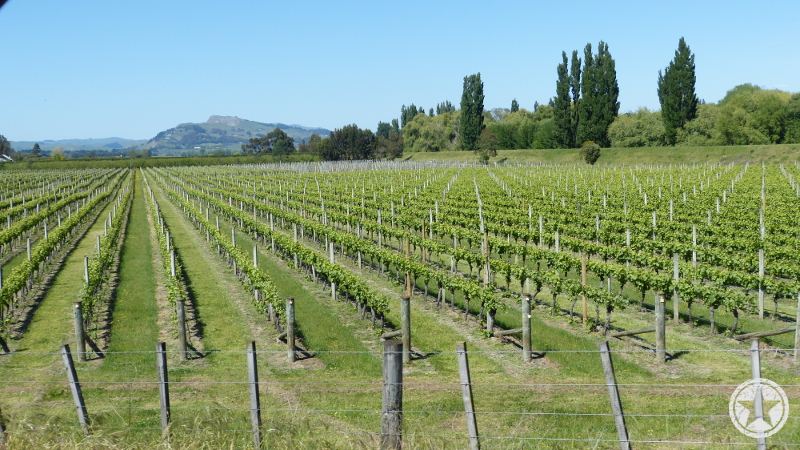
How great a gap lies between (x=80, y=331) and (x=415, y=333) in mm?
6868

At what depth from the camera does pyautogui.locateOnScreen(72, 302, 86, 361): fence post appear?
12.7m

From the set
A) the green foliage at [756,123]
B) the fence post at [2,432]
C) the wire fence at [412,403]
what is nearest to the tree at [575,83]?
the green foliage at [756,123]

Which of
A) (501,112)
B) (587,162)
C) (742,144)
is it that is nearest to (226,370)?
(587,162)

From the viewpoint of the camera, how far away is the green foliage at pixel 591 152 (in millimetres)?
82062

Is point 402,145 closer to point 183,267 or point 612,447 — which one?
point 183,267

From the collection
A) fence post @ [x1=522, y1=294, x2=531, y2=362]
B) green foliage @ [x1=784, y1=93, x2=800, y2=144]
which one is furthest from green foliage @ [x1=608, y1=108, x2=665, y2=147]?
fence post @ [x1=522, y1=294, x2=531, y2=362]

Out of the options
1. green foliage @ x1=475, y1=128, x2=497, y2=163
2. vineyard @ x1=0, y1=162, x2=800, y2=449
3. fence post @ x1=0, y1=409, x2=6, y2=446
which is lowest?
vineyard @ x1=0, y1=162, x2=800, y2=449

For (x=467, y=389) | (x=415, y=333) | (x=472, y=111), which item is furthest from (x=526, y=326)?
(x=472, y=111)

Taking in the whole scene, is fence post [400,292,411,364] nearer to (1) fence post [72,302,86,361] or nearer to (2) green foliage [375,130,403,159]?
(1) fence post [72,302,86,361]

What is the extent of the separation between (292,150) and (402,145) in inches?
1346

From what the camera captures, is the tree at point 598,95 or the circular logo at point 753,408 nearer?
the circular logo at point 753,408

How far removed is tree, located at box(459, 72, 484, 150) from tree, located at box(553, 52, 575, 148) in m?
16.6

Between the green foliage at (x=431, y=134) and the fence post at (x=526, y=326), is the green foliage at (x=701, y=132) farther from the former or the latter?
the fence post at (x=526, y=326)

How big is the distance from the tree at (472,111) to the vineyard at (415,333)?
77.8 meters
